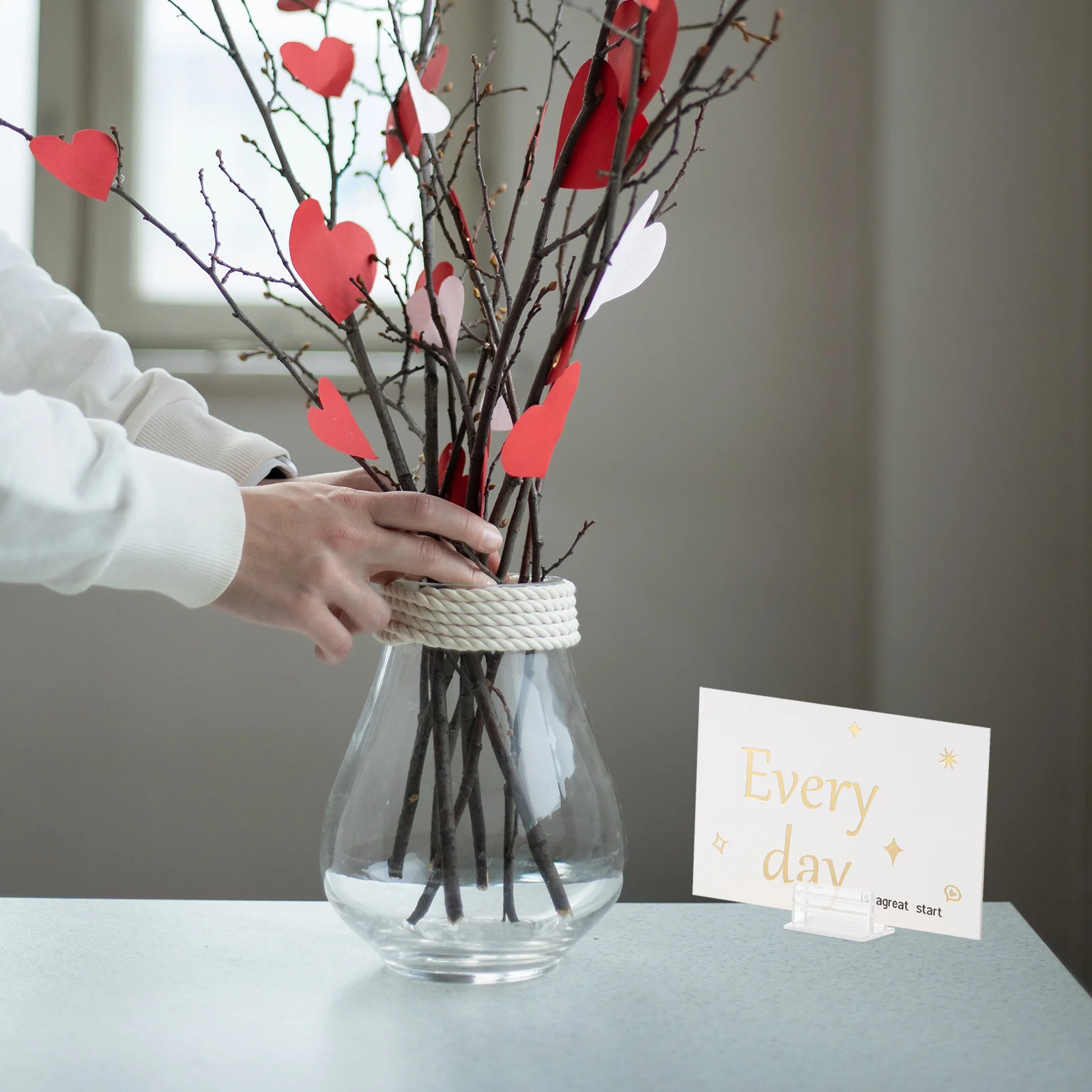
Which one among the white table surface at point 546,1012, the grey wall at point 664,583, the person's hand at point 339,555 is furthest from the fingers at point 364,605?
the grey wall at point 664,583

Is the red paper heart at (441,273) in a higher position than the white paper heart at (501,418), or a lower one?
higher

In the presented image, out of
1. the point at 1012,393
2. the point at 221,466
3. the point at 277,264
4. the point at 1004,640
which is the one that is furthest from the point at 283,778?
the point at 1012,393

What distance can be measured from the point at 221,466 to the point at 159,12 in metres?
1.14

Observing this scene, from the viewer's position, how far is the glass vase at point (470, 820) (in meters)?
0.57

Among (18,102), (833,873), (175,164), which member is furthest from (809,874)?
(18,102)

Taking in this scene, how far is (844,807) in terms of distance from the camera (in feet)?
2.18

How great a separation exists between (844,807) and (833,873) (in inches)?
1.7

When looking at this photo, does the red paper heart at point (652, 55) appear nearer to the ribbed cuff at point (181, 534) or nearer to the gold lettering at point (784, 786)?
the ribbed cuff at point (181, 534)

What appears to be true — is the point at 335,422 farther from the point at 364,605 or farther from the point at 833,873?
the point at 833,873

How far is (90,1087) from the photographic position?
1.68ft

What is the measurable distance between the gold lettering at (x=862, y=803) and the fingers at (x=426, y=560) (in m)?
0.27

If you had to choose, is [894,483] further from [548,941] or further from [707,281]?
[548,941]

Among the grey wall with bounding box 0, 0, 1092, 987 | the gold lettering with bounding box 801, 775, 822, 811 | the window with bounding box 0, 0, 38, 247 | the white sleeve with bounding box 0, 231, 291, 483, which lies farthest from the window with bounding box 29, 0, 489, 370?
the gold lettering with bounding box 801, 775, 822, 811

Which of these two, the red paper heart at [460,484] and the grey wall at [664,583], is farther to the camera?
the grey wall at [664,583]
